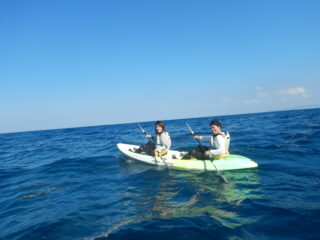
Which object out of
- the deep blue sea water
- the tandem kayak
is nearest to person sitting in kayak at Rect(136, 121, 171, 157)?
the tandem kayak

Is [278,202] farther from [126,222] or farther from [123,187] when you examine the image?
[123,187]

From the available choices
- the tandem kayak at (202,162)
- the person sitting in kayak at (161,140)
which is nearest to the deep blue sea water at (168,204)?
the tandem kayak at (202,162)

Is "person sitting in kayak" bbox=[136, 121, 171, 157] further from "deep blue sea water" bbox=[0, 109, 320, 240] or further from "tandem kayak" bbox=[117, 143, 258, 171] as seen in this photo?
"deep blue sea water" bbox=[0, 109, 320, 240]

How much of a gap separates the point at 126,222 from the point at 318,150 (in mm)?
10613

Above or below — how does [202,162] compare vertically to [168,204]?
above

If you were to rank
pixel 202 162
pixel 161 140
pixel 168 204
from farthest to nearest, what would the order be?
1. pixel 161 140
2. pixel 202 162
3. pixel 168 204

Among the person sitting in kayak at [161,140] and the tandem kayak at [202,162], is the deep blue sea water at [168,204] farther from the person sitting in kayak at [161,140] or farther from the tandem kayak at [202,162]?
the person sitting in kayak at [161,140]

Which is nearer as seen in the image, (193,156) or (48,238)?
(48,238)

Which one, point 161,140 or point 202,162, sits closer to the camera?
point 202,162

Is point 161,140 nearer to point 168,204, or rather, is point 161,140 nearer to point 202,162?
point 202,162

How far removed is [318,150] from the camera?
35.2ft

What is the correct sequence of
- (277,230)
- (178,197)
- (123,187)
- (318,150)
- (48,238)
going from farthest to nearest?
(318,150), (123,187), (178,197), (48,238), (277,230)

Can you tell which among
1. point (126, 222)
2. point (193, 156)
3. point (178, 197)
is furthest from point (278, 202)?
point (193, 156)

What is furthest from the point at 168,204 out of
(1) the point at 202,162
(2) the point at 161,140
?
(2) the point at 161,140
